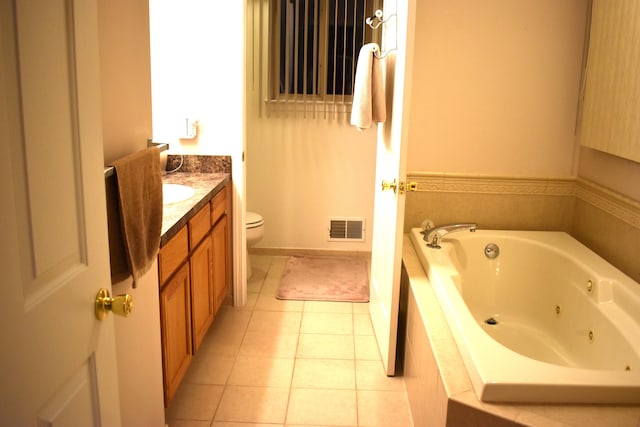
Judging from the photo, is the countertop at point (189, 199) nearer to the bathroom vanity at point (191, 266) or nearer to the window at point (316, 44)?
the bathroom vanity at point (191, 266)

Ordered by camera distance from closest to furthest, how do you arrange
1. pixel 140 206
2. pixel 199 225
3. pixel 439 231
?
pixel 140 206 < pixel 199 225 < pixel 439 231

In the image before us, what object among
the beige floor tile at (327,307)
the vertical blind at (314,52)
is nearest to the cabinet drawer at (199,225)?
the beige floor tile at (327,307)

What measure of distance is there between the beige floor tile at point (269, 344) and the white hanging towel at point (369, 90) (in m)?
1.17

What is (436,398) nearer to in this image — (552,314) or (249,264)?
(552,314)

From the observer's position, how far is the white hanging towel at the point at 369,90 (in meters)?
2.60

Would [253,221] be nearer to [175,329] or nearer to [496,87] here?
[175,329]

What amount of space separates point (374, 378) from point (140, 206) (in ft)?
4.94

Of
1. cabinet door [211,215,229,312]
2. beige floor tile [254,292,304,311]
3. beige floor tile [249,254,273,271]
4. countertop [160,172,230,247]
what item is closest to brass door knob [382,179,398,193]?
countertop [160,172,230,247]

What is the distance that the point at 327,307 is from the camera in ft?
11.2

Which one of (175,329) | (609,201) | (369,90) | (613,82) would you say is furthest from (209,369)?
(613,82)

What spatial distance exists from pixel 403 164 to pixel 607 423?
1.22m

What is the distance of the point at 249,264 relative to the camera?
3.90 meters

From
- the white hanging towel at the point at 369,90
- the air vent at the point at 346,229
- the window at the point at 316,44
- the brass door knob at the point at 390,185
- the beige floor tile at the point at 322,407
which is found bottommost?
the beige floor tile at the point at 322,407

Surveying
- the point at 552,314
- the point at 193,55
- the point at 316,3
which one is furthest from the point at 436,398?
the point at 316,3
